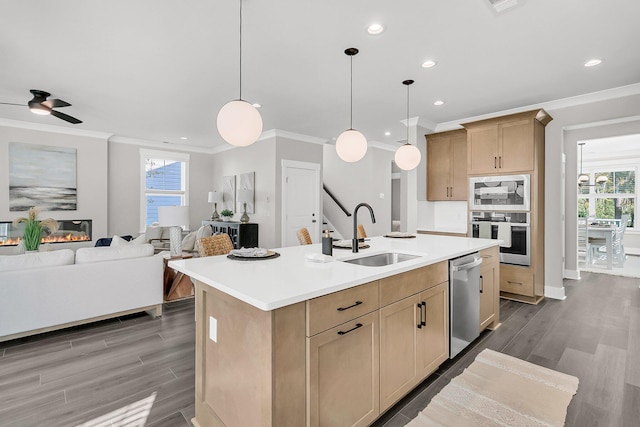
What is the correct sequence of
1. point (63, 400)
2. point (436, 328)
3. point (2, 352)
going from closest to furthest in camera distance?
point (63, 400) → point (436, 328) → point (2, 352)

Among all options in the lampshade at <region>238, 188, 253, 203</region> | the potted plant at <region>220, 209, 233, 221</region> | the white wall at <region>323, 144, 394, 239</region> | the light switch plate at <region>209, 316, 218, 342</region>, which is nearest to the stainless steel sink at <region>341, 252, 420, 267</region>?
the light switch plate at <region>209, 316, 218, 342</region>

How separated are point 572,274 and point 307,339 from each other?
565 centimetres

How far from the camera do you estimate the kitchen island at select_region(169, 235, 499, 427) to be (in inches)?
50.7

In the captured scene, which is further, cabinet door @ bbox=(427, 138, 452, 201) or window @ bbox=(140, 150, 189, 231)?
window @ bbox=(140, 150, 189, 231)

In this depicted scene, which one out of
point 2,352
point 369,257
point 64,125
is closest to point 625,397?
point 369,257

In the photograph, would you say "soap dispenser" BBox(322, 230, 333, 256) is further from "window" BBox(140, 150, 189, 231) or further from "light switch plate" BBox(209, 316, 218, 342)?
"window" BBox(140, 150, 189, 231)

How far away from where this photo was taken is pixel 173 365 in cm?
242

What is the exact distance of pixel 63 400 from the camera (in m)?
2.00

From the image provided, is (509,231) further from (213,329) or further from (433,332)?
(213,329)

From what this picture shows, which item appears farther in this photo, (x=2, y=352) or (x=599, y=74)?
(x=599, y=74)

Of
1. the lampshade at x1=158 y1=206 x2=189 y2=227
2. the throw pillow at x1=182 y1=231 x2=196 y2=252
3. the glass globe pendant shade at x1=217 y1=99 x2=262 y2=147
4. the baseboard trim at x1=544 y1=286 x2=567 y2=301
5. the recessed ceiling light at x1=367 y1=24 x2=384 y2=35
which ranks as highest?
the recessed ceiling light at x1=367 y1=24 x2=384 y2=35

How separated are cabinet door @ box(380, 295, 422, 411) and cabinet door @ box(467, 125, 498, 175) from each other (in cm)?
313

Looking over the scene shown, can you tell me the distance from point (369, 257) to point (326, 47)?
1.87 metres

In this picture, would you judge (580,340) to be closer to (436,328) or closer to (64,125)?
(436,328)
